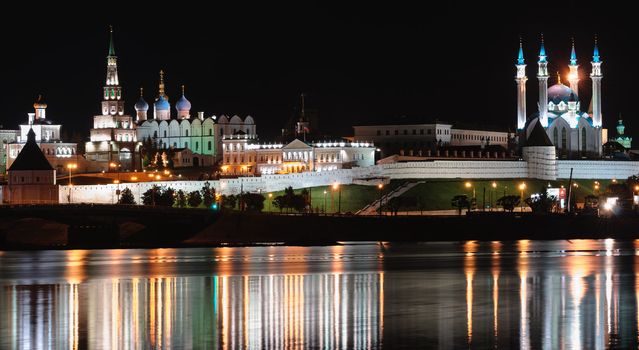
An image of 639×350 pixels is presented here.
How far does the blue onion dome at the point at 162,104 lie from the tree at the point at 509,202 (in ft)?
172

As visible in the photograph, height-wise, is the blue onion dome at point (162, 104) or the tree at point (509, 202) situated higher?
the blue onion dome at point (162, 104)

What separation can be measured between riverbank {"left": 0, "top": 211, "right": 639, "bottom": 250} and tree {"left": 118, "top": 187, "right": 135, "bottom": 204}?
54.3ft

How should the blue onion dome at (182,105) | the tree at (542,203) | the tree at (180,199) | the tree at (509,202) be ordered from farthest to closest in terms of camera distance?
1. the blue onion dome at (182,105)
2. the tree at (180,199)
3. the tree at (542,203)
4. the tree at (509,202)

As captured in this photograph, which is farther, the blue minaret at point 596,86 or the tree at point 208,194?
the blue minaret at point 596,86

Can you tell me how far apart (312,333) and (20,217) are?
4790 centimetres

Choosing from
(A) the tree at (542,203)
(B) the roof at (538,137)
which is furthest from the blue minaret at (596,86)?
(A) the tree at (542,203)

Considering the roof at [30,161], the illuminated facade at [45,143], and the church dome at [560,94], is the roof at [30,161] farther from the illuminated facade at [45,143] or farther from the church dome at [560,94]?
the church dome at [560,94]

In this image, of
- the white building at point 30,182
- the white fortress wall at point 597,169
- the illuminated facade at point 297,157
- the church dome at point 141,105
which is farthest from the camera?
the church dome at point 141,105

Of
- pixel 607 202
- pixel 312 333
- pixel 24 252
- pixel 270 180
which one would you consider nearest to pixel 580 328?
pixel 312 333

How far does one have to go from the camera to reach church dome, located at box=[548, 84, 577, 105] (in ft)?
440

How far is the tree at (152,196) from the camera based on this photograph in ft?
336

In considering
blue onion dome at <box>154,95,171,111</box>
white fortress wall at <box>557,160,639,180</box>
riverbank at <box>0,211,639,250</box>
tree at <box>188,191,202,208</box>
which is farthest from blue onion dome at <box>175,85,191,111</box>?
riverbank at <box>0,211,639,250</box>

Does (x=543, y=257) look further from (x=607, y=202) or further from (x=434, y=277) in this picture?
(x=607, y=202)

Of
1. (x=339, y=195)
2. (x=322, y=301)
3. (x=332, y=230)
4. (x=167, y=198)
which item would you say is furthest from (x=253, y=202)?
(x=322, y=301)
